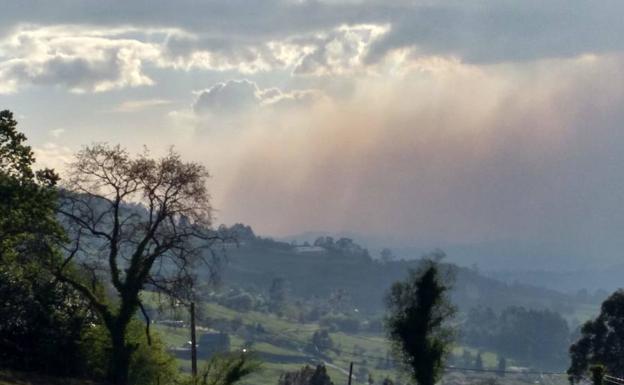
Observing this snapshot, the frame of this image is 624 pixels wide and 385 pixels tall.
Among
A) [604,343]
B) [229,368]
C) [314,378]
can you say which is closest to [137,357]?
[229,368]

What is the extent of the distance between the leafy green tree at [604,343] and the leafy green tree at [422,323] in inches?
1025

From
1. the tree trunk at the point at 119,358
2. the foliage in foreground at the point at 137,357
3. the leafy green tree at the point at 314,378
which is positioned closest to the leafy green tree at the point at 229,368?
the foliage in foreground at the point at 137,357

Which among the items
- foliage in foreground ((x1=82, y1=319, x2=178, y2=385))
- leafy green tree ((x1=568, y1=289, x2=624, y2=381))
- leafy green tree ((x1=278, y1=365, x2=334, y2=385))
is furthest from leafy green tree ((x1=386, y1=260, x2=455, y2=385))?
leafy green tree ((x1=278, y1=365, x2=334, y2=385))

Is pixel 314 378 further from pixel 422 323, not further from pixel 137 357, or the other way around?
pixel 137 357

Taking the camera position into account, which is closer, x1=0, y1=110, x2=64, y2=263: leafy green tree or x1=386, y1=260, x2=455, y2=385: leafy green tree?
x1=0, y1=110, x2=64, y2=263: leafy green tree

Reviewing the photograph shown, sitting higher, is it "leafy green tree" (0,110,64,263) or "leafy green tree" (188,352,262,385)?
"leafy green tree" (0,110,64,263)

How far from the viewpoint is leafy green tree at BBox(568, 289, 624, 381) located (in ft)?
263

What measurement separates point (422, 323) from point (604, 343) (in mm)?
28924

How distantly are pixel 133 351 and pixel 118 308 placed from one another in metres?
2.54

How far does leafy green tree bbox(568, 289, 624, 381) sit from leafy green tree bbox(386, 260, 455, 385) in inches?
1025

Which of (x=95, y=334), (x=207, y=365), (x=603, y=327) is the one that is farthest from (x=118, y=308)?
(x=603, y=327)

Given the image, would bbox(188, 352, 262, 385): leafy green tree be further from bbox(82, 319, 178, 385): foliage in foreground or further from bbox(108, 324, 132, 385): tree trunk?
bbox(108, 324, 132, 385): tree trunk

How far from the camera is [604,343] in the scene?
8156cm

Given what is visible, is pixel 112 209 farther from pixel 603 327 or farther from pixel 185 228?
pixel 603 327
